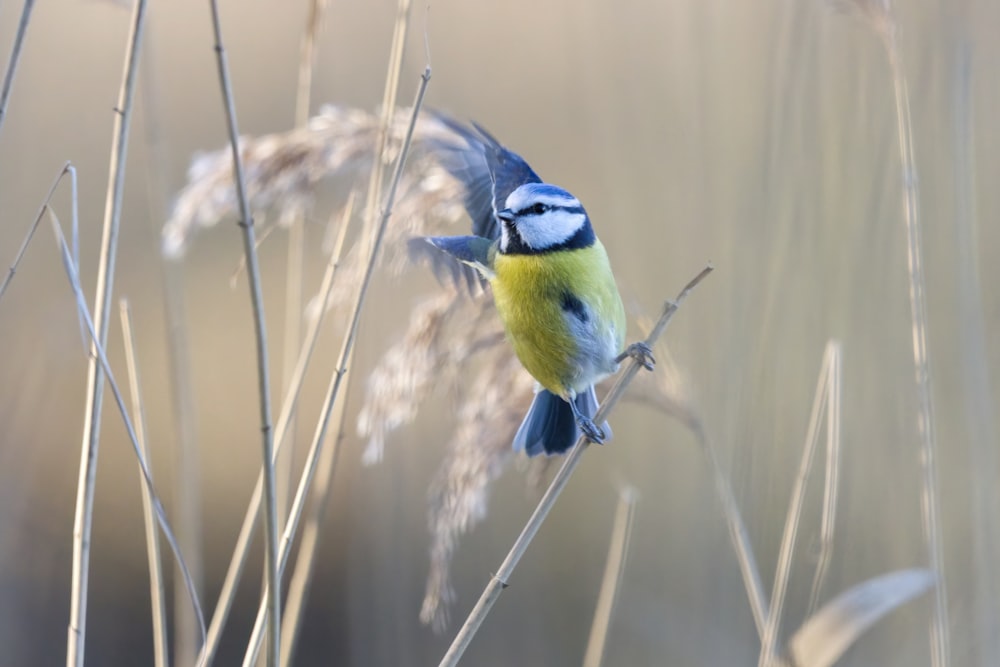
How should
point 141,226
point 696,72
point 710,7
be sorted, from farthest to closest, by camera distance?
point 141,226
point 710,7
point 696,72

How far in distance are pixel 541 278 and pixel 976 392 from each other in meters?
0.66

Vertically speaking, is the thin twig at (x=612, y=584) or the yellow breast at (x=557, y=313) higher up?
the yellow breast at (x=557, y=313)

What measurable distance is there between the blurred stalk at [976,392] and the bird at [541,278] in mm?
481

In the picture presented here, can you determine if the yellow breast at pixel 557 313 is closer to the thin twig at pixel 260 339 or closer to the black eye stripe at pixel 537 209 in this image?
the black eye stripe at pixel 537 209

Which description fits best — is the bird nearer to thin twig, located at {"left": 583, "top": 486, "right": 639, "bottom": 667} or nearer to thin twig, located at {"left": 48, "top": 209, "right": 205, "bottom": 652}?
thin twig, located at {"left": 583, "top": 486, "right": 639, "bottom": 667}

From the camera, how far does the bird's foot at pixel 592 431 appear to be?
3.35 feet

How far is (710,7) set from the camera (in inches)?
72.4

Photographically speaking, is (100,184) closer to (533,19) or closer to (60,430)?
(60,430)

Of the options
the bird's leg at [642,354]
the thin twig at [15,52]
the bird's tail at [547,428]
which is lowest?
the bird's tail at [547,428]

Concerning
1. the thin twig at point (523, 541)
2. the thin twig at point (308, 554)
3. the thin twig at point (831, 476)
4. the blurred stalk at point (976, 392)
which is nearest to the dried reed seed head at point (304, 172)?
the thin twig at point (308, 554)

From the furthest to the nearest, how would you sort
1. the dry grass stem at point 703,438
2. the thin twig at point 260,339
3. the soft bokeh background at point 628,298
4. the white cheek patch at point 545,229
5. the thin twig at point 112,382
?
the soft bokeh background at point 628,298
the white cheek patch at point 545,229
the dry grass stem at point 703,438
the thin twig at point 112,382
the thin twig at point 260,339

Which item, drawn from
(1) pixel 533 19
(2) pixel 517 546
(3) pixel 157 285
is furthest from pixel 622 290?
(3) pixel 157 285

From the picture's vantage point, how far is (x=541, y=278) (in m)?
1.17

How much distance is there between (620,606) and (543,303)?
0.94 meters
